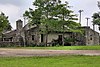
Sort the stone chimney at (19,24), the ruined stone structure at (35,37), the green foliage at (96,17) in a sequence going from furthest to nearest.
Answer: the stone chimney at (19,24) → the ruined stone structure at (35,37) → the green foliage at (96,17)

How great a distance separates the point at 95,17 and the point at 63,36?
9.44 metres

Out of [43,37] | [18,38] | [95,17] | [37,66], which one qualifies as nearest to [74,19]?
[95,17]

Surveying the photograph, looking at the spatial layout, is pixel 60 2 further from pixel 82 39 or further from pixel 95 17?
pixel 82 39

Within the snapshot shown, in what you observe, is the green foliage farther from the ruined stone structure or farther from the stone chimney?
the stone chimney

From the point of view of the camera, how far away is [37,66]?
15.9 meters

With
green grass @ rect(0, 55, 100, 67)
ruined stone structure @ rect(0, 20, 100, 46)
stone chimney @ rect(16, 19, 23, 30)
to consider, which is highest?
stone chimney @ rect(16, 19, 23, 30)

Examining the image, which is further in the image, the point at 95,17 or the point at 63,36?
the point at 63,36

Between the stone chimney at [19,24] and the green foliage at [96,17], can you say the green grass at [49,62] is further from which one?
the stone chimney at [19,24]

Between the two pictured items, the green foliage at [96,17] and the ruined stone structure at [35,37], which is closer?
the green foliage at [96,17]

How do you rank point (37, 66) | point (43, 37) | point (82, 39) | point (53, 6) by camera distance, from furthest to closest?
point (82, 39) < point (43, 37) < point (53, 6) < point (37, 66)

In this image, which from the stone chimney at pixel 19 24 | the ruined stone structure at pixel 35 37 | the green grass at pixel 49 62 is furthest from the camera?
the stone chimney at pixel 19 24

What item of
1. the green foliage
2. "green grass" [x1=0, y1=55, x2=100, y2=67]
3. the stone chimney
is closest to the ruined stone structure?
the stone chimney

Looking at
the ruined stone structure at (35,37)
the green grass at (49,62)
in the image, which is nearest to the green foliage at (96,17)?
the ruined stone structure at (35,37)

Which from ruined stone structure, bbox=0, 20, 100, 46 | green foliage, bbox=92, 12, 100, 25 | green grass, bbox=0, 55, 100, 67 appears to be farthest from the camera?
ruined stone structure, bbox=0, 20, 100, 46
